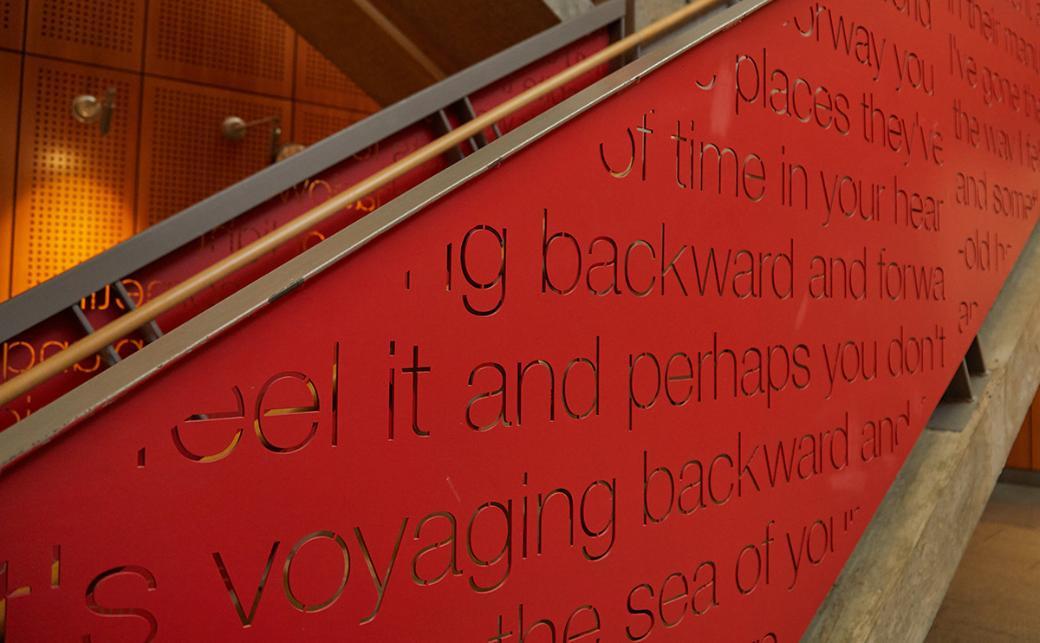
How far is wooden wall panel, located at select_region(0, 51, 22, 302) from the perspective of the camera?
4.65 meters

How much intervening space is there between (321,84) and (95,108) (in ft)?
5.67

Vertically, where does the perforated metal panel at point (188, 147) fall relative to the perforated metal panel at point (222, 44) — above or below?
below

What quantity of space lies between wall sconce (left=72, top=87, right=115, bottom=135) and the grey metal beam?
2879 mm

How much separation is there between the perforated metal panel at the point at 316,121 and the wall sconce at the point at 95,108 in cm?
137

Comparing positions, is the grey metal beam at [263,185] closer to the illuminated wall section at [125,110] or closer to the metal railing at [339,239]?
the metal railing at [339,239]

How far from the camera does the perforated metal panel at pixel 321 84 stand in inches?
231

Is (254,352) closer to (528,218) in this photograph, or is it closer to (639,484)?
(528,218)

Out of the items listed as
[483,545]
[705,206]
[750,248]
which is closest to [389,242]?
[483,545]

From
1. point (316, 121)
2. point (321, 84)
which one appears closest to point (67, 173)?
point (316, 121)

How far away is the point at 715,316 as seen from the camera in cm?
177

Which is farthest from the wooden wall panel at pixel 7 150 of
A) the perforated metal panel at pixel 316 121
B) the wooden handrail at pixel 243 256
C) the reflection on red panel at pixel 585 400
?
the reflection on red panel at pixel 585 400

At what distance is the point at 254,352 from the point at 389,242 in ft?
0.95

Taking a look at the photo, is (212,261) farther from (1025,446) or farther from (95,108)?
(1025,446)

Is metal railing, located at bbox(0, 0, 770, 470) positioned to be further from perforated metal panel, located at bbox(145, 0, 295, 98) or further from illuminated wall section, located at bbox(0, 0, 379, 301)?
perforated metal panel, located at bbox(145, 0, 295, 98)
